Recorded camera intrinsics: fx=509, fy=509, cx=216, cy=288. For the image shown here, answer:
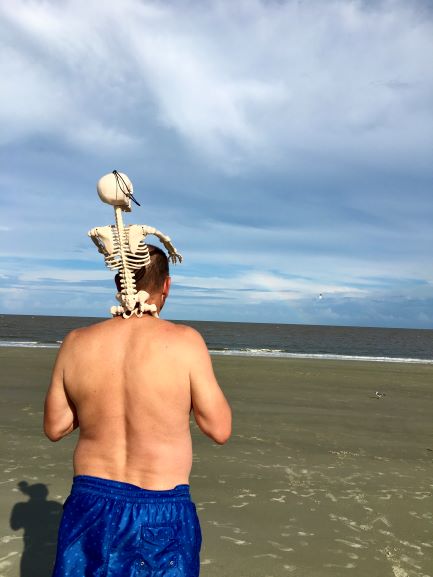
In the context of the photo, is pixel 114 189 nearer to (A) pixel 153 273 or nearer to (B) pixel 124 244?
(B) pixel 124 244

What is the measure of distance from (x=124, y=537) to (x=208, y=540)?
2.63m

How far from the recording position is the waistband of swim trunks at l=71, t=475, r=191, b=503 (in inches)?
83.0

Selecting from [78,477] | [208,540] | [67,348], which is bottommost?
[208,540]

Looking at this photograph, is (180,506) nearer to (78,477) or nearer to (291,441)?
(78,477)

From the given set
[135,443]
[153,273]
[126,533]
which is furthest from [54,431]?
[153,273]

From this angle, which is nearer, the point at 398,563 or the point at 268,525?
the point at 398,563

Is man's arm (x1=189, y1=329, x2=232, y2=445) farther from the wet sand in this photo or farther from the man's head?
the wet sand

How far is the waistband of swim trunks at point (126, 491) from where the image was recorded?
211cm

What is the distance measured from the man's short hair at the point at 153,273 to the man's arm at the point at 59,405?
40 cm


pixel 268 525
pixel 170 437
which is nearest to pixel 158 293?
pixel 170 437

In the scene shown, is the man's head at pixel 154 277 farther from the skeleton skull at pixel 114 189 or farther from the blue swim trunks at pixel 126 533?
the blue swim trunks at pixel 126 533

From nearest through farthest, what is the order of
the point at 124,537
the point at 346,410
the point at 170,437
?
the point at 124,537
the point at 170,437
the point at 346,410

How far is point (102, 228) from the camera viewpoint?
2383mm

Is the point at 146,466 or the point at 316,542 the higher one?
the point at 146,466
